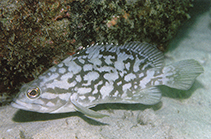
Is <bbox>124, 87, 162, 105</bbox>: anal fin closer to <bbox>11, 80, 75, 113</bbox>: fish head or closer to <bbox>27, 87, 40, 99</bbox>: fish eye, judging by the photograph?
<bbox>11, 80, 75, 113</bbox>: fish head

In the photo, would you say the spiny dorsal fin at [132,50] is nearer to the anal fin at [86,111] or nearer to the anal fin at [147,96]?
the anal fin at [147,96]

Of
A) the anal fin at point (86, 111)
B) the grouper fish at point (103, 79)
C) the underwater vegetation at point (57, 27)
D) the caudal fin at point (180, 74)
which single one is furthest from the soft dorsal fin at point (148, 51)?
the anal fin at point (86, 111)

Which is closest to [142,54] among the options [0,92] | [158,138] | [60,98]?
→ [158,138]

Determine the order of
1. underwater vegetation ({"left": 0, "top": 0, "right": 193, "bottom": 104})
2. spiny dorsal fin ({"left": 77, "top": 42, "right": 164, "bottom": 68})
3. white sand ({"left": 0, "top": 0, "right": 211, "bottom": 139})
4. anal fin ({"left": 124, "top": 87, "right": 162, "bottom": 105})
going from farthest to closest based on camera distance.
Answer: anal fin ({"left": 124, "top": 87, "right": 162, "bottom": 105})
spiny dorsal fin ({"left": 77, "top": 42, "right": 164, "bottom": 68})
white sand ({"left": 0, "top": 0, "right": 211, "bottom": 139})
underwater vegetation ({"left": 0, "top": 0, "right": 193, "bottom": 104})

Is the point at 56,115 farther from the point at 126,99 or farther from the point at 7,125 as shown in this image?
the point at 126,99

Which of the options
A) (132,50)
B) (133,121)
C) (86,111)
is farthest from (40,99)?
(132,50)

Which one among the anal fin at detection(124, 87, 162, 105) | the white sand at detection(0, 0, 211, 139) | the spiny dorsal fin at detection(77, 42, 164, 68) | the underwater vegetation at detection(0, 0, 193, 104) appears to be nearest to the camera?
the underwater vegetation at detection(0, 0, 193, 104)

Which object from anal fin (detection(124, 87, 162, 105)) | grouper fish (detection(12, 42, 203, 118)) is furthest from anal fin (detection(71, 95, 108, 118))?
anal fin (detection(124, 87, 162, 105))
